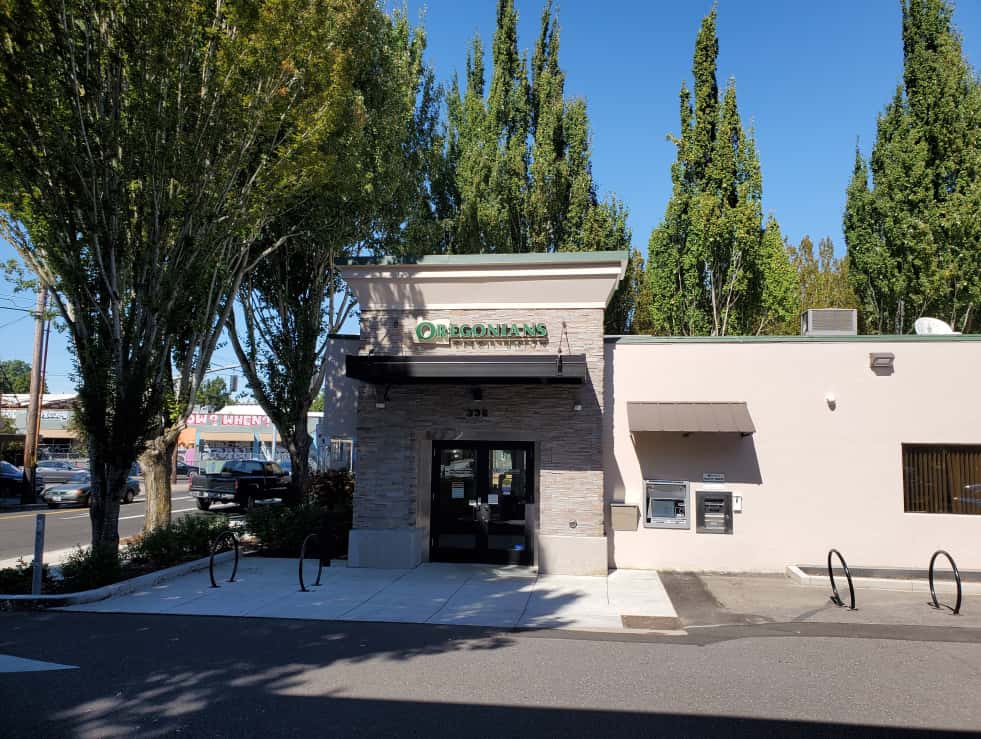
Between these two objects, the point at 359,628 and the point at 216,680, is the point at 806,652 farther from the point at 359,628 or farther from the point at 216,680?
the point at 216,680

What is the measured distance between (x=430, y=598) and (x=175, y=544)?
206 inches

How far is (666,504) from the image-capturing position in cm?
1233

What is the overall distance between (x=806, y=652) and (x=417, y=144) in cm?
1646

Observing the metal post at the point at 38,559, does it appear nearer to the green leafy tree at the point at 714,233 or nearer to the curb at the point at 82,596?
the curb at the point at 82,596

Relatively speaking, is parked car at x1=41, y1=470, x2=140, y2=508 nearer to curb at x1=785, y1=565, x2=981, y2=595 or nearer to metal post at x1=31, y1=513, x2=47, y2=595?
metal post at x1=31, y1=513, x2=47, y2=595

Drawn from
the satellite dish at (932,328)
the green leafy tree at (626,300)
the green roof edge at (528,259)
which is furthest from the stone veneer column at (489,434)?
the green leafy tree at (626,300)

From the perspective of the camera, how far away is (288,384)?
1652cm

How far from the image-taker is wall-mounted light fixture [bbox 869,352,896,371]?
11.9 metres

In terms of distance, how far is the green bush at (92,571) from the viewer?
1005 centimetres

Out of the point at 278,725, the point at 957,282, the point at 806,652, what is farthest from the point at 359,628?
the point at 957,282

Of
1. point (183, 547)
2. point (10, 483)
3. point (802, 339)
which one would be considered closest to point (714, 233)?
point (802, 339)

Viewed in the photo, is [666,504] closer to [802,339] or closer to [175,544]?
[802,339]

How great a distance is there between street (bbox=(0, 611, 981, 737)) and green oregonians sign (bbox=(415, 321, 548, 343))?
5.44 meters

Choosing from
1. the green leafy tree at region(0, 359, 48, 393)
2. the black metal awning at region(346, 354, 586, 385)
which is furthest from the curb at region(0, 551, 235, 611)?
the green leafy tree at region(0, 359, 48, 393)
